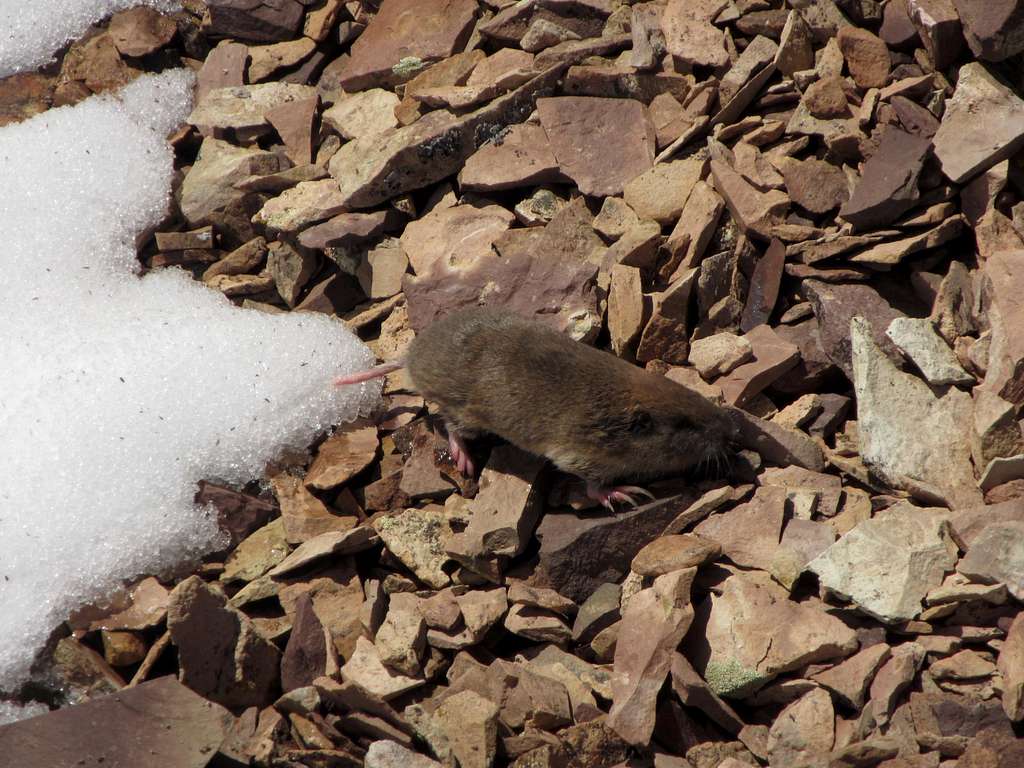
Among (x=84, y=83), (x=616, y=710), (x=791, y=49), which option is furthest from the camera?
(x=84, y=83)

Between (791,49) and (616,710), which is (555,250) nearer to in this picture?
(791,49)

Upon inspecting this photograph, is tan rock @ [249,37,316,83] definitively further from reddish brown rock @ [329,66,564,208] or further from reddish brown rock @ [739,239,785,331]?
reddish brown rock @ [739,239,785,331]

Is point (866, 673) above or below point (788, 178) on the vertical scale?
below

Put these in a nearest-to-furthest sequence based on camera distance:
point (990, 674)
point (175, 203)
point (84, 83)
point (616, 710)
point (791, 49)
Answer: point (990, 674)
point (616, 710)
point (791, 49)
point (175, 203)
point (84, 83)

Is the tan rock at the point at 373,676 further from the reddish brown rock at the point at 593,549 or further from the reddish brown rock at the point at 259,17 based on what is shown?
the reddish brown rock at the point at 259,17

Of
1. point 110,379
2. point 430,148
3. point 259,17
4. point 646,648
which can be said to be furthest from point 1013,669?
point 259,17

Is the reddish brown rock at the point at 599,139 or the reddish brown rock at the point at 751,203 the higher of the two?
the reddish brown rock at the point at 599,139

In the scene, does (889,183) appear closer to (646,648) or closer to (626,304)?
(626,304)

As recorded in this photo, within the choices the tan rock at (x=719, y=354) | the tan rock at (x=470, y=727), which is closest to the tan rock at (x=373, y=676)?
the tan rock at (x=470, y=727)

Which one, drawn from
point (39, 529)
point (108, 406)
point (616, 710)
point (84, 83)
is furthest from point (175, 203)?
point (616, 710)
